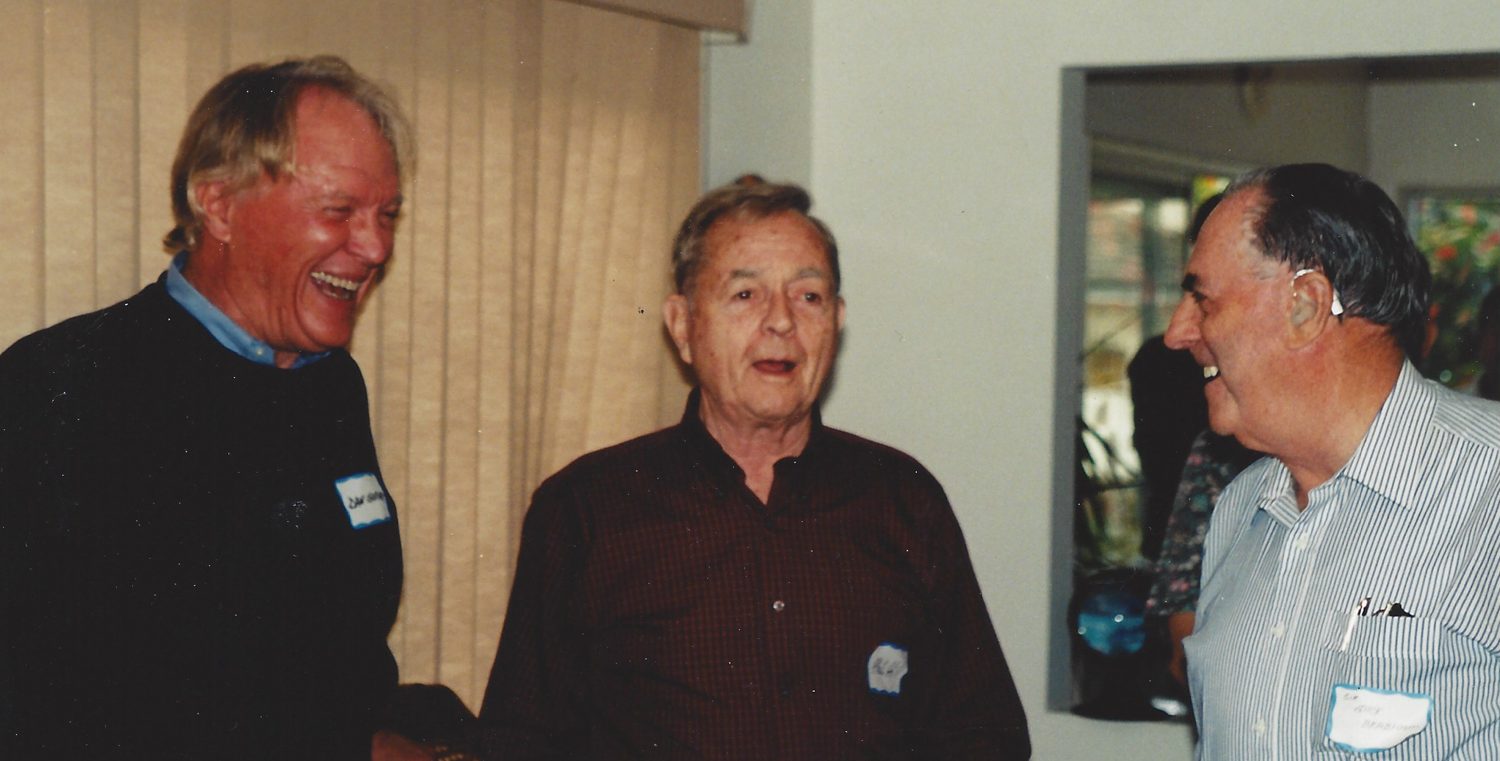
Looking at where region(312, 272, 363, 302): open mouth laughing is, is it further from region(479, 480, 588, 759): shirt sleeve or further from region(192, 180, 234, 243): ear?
region(479, 480, 588, 759): shirt sleeve

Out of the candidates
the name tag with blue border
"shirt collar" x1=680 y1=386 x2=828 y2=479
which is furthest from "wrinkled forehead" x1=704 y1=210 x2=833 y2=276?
the name tag with blue border

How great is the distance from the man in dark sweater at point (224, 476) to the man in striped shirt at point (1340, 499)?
1268mm

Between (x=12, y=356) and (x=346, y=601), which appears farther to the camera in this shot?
(x=346, y=601)

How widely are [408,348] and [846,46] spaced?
1.44 metres

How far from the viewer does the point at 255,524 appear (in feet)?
6.92

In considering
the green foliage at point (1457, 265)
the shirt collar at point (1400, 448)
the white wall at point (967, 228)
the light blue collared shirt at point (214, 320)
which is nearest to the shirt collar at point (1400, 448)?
the shirt collar at point (1400, 448)

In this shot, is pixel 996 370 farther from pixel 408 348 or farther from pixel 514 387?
pixel 408 348

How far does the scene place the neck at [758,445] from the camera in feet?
8.22

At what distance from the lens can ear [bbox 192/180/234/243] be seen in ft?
7.25

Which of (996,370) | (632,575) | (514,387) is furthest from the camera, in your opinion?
(996,370)

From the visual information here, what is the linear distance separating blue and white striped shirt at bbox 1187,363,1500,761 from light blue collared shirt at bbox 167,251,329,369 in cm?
146

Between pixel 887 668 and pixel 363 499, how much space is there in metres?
0.88

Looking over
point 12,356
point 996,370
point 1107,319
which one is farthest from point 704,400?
point 1107,319

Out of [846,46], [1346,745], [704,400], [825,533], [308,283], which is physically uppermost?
[846,46]
